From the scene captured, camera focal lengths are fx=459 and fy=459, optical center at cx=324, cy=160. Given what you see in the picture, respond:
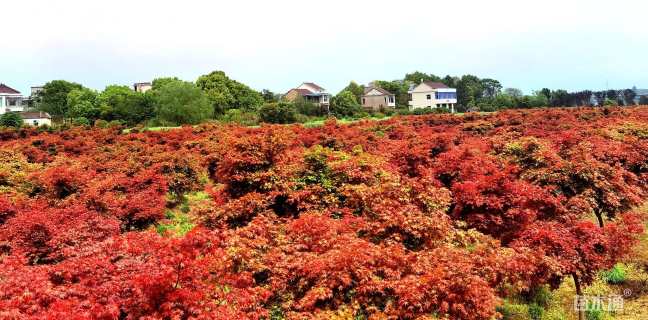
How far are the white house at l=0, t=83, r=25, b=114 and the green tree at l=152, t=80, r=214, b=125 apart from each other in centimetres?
3064

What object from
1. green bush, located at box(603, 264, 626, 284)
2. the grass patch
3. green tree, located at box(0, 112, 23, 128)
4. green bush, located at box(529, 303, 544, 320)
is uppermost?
green tree, located at box(0, 112, 23, 128)

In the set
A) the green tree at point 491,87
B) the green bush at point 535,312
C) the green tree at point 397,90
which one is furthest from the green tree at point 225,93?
the green tree at point 491,87

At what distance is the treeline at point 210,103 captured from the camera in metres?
46.0

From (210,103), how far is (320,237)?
156 feet

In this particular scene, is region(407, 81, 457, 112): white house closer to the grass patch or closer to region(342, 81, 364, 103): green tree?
region(342, 81, 364, 103): green tree

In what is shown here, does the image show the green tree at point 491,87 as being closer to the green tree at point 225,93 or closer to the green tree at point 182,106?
the green tree at point 225,93

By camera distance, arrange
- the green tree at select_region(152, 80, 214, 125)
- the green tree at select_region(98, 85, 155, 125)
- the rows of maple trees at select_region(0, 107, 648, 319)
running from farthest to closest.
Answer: the green tree at select_region(98, 85, 155, 125)
the green tree at select_region(152, 80, 214, 125)
the rows of maple trees at select_region(0, 107, 648, 319)

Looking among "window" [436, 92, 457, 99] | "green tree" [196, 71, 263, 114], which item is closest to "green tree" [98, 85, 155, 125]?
"green tree" [196, 71, 263, 114]

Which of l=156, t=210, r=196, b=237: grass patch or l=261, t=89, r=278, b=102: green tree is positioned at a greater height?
l=261, t=89, r=278, b=102: green tree

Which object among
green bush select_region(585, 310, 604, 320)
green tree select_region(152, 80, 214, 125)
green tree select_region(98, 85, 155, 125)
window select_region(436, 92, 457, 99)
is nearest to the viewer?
green bush select_region(585, 310, 604, 320)

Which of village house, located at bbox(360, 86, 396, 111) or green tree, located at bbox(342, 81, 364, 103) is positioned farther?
green tree, located at bbox(342, 81, 364, 103)

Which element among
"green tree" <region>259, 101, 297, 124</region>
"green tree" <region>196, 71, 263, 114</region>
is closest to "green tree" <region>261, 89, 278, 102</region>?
"green tree" <region>196, 71, 263, 114</region>

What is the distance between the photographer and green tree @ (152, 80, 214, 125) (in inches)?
1805

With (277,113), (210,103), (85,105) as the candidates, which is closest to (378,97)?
(210,103)
